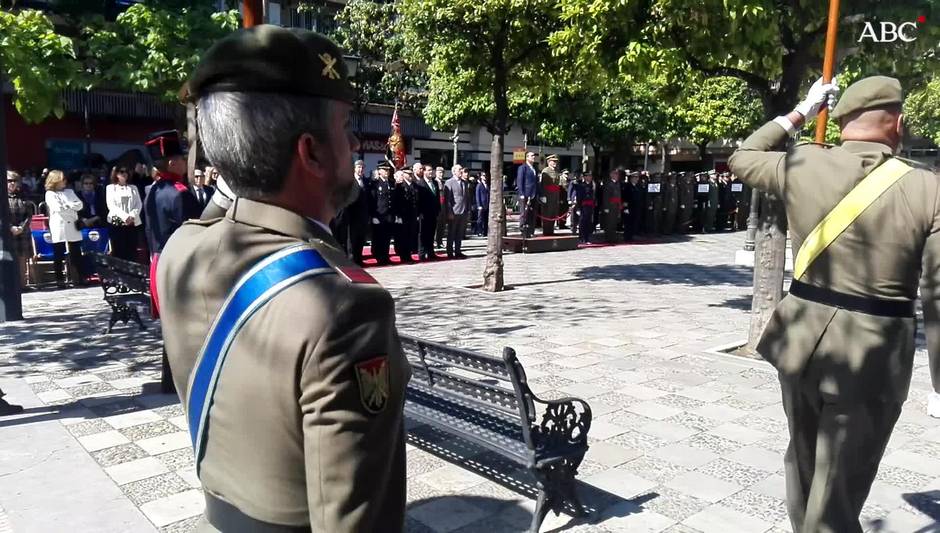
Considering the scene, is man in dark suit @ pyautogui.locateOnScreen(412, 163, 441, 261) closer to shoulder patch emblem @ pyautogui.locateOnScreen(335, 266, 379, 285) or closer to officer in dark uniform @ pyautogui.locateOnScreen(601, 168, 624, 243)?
officer in dark uniform @ pyautogui.locateOnScreen(601, 168, 624, 243)

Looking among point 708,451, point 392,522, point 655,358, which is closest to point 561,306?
point 655,358

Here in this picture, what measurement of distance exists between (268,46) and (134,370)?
247 inches

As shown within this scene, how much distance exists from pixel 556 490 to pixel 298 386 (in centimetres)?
290

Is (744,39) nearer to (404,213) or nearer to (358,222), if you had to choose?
(358,222)

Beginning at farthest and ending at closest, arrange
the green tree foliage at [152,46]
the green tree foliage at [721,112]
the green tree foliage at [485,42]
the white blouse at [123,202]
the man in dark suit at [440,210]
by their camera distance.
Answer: the green tree foliage at [721,112] < the man in dark suit at [440,210] < the green tree foliage at [152,46] < the white blouse at [123,202] < the green tree foliage at [485,42]

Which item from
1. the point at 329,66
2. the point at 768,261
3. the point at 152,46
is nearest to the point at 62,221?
the point at 152,46

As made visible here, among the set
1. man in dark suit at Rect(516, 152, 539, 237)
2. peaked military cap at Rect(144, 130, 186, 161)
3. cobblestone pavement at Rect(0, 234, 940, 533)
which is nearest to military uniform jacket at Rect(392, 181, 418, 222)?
man in dark suit at Rect(516, 152, 539, 237)

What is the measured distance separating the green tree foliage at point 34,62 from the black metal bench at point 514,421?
5064 millimetres

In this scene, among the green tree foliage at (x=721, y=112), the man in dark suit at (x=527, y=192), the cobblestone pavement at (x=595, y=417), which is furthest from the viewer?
the green tree foliage at (x=721, y=112)

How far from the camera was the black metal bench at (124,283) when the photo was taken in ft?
24.8

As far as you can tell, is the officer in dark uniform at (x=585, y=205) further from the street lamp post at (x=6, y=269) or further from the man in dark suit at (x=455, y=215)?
the street lamp post at (x=6, y=269)

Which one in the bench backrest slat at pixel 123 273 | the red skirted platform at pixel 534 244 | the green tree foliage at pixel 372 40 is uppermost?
the green tree foliage at pixel 372 40

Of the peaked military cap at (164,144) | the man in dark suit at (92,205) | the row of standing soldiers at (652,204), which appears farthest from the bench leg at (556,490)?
the row of standing soldiers at (652,204)

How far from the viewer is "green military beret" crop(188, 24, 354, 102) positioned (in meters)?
1.30
